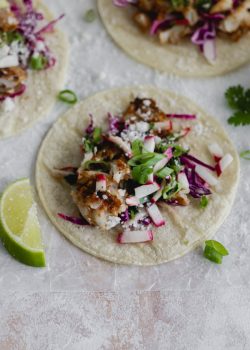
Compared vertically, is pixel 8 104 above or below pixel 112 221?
above

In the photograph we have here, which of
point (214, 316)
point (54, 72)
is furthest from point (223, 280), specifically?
point (54, 72)

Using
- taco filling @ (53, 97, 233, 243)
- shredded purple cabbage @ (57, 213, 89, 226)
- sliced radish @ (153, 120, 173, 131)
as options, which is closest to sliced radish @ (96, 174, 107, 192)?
taco filling @ (53, 97, 233, 243)

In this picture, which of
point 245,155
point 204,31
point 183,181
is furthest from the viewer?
point 204,31

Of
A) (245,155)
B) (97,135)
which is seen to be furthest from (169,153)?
(245,155)

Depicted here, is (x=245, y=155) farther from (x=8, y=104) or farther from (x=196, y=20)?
(x=8, y=104)

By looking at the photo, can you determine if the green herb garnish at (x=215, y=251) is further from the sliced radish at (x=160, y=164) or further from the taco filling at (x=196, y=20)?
the taco filling at (x=196, y=20)

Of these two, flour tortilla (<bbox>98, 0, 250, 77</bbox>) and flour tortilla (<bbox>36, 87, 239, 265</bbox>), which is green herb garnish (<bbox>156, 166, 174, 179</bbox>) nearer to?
flour tortilla (<bbox>36, 87, 239, 265</bbox>)
